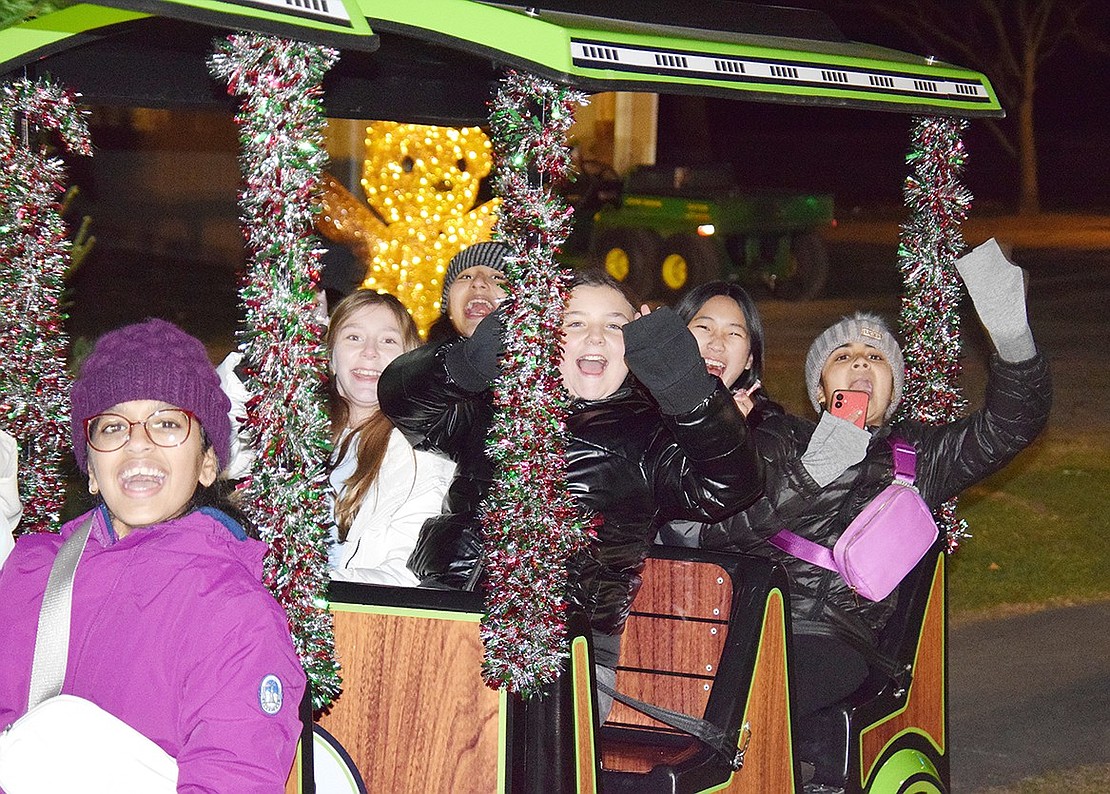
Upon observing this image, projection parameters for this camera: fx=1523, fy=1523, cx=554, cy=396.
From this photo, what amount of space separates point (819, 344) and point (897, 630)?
0.87m

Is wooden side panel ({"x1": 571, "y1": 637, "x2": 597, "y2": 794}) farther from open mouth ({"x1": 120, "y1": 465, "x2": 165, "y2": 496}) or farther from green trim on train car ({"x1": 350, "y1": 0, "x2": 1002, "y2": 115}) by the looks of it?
green trim on train car ({"x1": 350, "y1": 0, "x2": 1002, "y2": 115})

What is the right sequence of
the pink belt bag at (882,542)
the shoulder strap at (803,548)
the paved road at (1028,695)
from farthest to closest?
the paved road at (1028,695), the shoulder strap at (803,548), the pink belt bag at (882,542)

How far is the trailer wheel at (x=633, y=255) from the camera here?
18.2 m

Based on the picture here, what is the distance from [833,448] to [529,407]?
4.58 feet

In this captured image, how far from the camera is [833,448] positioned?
4.12 metres

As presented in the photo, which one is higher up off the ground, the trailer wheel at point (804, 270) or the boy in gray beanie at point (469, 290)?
the trailer wheel at point (804, 270)

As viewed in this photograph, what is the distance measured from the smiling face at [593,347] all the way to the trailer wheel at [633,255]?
14057 mm

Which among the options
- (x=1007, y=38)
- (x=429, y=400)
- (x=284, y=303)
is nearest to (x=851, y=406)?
(x=429, y=400)

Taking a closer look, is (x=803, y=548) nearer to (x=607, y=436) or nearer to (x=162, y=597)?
(x=607, y=436)

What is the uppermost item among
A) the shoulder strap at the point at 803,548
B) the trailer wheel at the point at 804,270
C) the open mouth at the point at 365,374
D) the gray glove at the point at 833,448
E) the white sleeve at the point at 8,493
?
the trailer wheel at the point at 804,270

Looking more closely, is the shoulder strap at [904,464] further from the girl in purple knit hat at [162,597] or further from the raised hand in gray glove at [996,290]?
the girl in purple knit hat at [162,597]

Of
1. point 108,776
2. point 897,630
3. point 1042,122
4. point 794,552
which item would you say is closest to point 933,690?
point 897,630

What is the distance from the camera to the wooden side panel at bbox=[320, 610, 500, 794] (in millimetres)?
3154

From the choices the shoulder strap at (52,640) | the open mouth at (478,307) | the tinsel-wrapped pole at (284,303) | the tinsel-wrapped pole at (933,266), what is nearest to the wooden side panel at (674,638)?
the tinsel-wrapped pole at (933,266)
